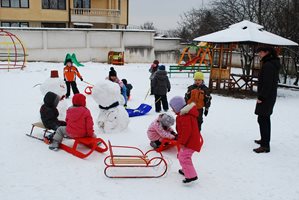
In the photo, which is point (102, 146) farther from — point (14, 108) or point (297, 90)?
point (297, 90)

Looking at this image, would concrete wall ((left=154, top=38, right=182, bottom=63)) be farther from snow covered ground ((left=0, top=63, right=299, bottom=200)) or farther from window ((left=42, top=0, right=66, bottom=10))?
snow covered ground ((left=0, top=63, right=299, bottom=200))

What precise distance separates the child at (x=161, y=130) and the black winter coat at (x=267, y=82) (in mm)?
1741

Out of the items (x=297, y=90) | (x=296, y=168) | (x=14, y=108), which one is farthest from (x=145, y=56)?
(x=296, y=168)

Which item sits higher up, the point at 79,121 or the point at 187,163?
the point at 79,121

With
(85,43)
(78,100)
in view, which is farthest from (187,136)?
(85,43)

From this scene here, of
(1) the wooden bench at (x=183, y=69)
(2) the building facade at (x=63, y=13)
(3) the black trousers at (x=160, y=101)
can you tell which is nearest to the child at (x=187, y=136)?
(3) the black trousers at (x=160, y=101)

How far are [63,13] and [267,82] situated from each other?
98.2ft

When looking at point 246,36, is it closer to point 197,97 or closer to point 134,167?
point 197,97

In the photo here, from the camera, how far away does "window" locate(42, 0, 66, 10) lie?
32.1 m

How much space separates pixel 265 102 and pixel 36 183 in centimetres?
426

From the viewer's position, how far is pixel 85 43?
76.8 ft

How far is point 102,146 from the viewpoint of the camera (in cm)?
632

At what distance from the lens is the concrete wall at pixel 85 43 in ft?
71.2

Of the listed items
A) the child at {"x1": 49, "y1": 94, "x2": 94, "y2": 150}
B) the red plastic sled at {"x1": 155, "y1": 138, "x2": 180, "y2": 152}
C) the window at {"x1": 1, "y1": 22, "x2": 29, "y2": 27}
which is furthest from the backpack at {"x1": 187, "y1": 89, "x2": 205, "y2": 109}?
the window at {"x1": 1, "y1": 22, "x2": 29, "y2": 27}
